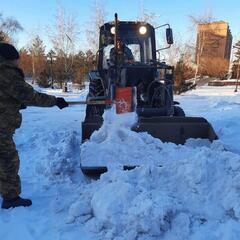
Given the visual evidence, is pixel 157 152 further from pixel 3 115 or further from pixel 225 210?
pixel 3 115

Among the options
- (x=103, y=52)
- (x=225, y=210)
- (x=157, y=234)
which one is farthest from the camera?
(x=103, y=52)

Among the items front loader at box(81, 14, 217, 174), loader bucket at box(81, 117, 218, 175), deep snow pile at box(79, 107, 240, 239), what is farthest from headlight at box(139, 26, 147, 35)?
deep snow pile at box(79, 107, 240, 239)

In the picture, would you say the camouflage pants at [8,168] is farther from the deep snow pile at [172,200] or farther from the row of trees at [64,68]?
the row of trees at [64,68]

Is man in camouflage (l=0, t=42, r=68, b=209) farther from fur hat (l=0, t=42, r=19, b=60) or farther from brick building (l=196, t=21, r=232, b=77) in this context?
brick building (l=196, t=21, r=232, b=77)

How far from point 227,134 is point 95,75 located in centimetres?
303

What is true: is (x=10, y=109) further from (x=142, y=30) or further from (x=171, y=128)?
(x=142, y=30)

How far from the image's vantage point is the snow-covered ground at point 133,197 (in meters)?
3.80

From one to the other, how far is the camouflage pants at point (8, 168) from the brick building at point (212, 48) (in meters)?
36.8

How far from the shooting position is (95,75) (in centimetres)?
917

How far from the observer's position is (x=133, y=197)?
161 inches

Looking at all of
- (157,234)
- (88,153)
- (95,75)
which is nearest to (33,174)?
(88,153)

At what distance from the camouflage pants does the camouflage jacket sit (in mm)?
149

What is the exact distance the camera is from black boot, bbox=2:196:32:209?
459cm

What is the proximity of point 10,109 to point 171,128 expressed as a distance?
2.92m
